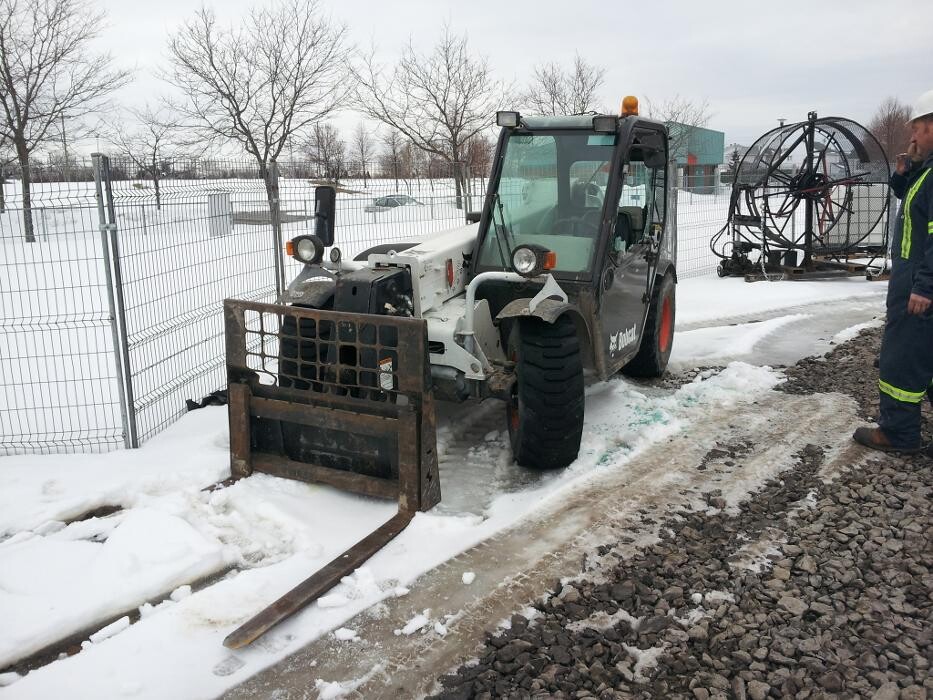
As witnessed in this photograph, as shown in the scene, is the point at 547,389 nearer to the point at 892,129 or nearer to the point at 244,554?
the point at 244,554

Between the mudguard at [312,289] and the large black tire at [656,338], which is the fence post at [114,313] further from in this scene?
the large black tire at [656,338]

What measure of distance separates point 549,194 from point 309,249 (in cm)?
178

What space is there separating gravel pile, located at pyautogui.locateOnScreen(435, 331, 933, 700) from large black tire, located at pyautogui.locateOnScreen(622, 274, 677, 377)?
2.48 meters

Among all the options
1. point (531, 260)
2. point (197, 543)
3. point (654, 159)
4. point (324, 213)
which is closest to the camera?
point (197, 543)

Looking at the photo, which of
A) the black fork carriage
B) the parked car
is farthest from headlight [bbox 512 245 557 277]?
the parked car

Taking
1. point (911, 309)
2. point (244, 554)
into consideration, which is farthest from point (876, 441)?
point (244, 554)

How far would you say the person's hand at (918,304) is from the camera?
15.8ft

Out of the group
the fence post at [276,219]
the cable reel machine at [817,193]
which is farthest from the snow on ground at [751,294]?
the fence post at [276,219]

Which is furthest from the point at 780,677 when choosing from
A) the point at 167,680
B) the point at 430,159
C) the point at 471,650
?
the point at 430,159

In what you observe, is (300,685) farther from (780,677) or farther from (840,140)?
(840,140)

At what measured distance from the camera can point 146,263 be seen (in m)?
6.15

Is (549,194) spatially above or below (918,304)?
above

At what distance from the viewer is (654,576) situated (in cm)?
375

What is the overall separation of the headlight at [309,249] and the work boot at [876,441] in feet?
13.1
